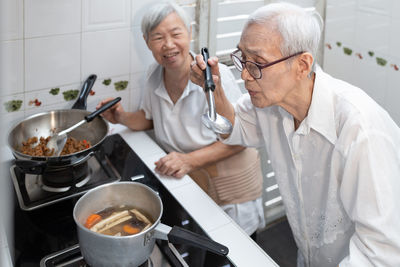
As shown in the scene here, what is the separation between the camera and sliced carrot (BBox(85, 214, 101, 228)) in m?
1.06

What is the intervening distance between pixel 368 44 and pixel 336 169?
1125 mm

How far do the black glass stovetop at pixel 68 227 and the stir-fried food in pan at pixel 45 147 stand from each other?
0.08m

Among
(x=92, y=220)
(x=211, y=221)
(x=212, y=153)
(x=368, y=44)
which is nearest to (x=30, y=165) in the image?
(x=92, y=220)

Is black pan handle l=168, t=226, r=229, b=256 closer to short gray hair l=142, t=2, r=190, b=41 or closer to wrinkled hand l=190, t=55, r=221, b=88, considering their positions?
wrinkled hand l=190, t=55, r=221, b=88

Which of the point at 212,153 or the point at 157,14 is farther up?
the point at 157,14

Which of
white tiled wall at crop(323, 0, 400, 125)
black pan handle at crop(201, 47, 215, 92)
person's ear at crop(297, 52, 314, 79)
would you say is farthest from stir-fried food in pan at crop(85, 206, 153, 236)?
white tiled wall at crop(323, 0, 400, 125)

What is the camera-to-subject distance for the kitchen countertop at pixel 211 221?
1.08 m

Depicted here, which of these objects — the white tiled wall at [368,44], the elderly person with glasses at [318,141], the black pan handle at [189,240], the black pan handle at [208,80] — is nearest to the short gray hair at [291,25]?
the elderly person with glasses at [318,141]

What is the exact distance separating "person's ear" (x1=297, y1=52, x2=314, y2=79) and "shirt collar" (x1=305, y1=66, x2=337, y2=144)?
0.15ft

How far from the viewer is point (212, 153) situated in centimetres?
161

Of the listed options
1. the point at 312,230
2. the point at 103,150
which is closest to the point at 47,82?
the point at 103,150

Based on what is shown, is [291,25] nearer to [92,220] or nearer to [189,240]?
[189,240]

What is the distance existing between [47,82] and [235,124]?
0.74 m

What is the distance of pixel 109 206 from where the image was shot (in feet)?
3.67
